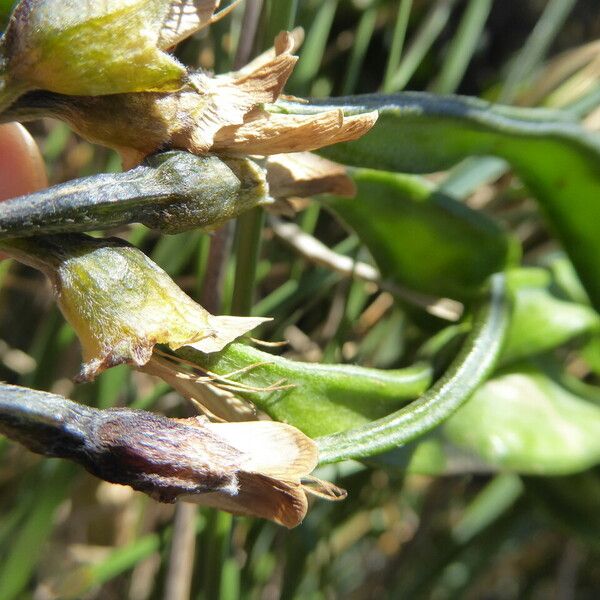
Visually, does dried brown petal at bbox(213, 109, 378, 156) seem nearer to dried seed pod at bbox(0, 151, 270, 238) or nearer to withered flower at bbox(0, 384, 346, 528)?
dried seed pod at bbox(0, 151, 270, 238)

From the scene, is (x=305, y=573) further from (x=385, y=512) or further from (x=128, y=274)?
(x=128, y=274)

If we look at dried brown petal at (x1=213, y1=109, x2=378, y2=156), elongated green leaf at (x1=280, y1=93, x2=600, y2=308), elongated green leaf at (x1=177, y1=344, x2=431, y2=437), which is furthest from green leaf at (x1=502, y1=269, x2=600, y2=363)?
dried brown petal at (x1=213, y1=109, x2=378, y2=156)

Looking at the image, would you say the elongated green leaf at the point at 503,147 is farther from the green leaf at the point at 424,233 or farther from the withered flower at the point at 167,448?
the withered flower at the point at 167,448

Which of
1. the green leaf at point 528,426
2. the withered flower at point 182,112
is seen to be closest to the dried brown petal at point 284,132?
the withered flower at point 182,112

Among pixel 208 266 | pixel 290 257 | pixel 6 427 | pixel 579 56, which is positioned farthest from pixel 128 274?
pixel 579 56

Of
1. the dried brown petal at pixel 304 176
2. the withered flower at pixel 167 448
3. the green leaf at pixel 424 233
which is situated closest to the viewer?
the withered flower at pixel 167 448

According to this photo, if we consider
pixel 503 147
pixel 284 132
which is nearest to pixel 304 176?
pixel 284 132

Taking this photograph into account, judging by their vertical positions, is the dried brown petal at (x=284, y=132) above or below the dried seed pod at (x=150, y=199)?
above
